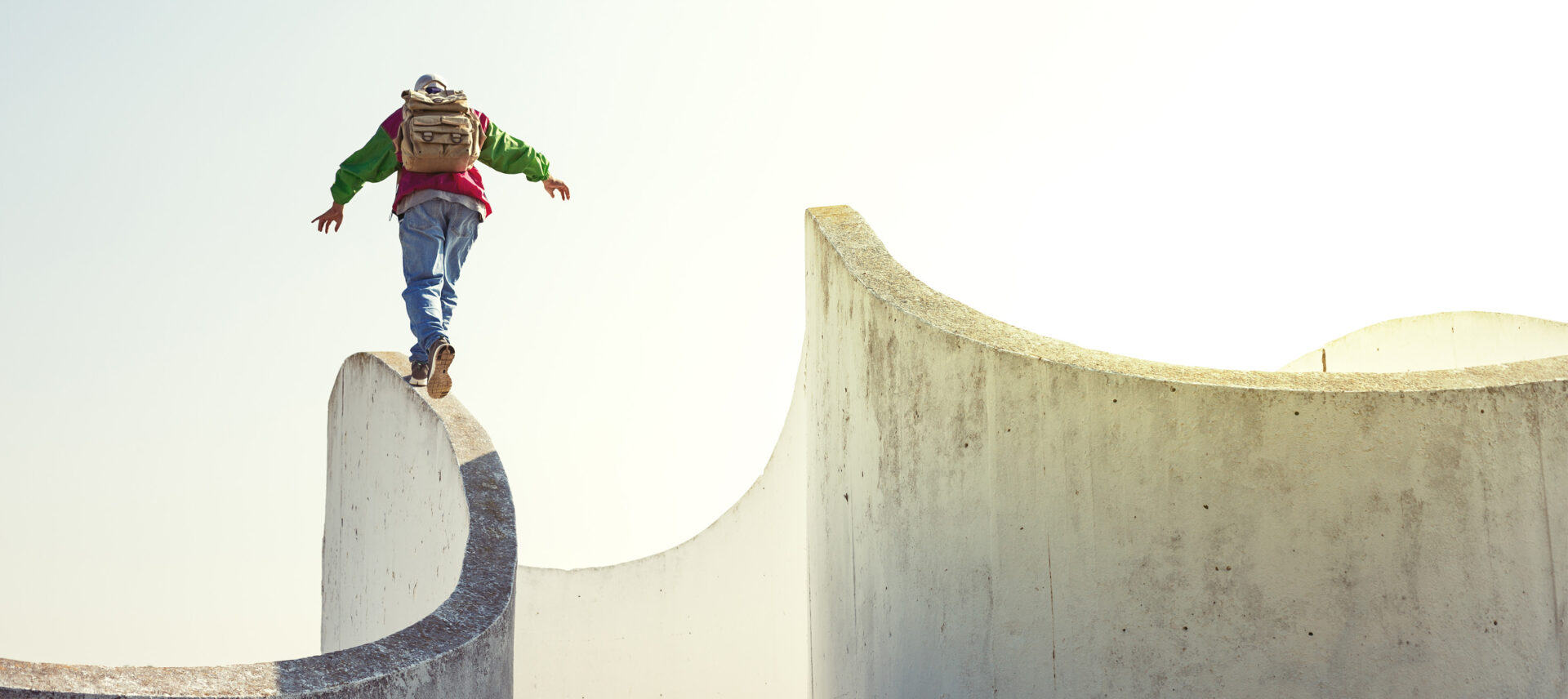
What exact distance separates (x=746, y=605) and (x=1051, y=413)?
6.09 meters

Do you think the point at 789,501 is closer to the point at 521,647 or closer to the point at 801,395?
the point at 801,395

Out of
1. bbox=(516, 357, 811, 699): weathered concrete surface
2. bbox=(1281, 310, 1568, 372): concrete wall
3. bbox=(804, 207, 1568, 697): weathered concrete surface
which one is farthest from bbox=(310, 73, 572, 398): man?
bbox=(1281, 310, 1568, 372): concrete wall

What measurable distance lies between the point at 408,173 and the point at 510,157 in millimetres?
593

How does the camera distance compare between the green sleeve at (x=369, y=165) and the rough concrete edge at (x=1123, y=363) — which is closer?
the rough concrete edge at (x=1123, y=363)

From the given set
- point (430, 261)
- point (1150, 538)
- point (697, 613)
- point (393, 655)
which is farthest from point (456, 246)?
point (697, 613)

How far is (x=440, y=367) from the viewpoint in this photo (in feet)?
20.0

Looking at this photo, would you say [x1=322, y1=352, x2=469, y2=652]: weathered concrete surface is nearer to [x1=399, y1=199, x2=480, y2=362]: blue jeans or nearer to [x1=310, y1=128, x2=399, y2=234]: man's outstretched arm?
[x1=399, y1=199, x2=480, y2=362]: blue jeans

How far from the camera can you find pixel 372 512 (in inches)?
287

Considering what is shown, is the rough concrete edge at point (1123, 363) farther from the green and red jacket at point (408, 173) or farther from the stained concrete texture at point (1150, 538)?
the green and red jacket at point (408, 173)

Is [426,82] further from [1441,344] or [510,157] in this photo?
[1441,344]

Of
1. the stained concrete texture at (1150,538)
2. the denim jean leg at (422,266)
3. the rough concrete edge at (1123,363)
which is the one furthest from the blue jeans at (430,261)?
the rough concrete edge at (1123,363)

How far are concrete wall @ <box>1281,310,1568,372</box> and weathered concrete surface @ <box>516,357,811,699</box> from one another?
14.8ft

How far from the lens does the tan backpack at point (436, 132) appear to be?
6102 millimetres

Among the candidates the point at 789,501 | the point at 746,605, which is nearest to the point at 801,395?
the point at 789,501
